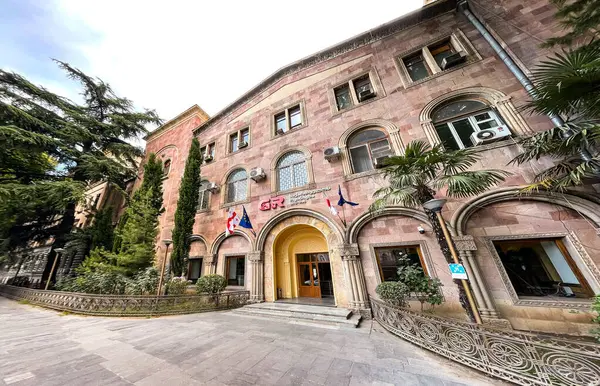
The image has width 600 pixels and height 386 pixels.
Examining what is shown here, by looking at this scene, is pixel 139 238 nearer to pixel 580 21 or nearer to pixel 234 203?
pixel 234 203

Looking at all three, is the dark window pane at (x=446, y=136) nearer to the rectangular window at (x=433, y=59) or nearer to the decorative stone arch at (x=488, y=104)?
the decorative stone arch at (x=488, y=104)

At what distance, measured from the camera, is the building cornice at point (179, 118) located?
17.2 m

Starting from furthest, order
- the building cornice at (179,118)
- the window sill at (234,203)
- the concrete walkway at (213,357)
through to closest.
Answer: the building cornice at (179,118), the window sill at (234,203), the concrete walkway at (213,357)

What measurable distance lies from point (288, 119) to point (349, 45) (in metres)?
5.87

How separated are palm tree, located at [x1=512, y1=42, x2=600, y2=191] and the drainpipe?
353mm

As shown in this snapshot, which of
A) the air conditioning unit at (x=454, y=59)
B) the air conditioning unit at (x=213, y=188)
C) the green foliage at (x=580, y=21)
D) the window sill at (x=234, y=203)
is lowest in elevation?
the window sill at (x=234, y=203)

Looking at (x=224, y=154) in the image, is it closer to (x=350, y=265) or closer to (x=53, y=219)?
(x=350, y=265)

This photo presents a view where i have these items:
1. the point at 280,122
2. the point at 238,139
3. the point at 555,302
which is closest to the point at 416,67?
the point at 280,122

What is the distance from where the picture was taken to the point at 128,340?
188 inches

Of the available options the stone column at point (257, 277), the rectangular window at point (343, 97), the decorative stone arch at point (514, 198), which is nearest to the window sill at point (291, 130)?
the rectangular window at point (343, 97)

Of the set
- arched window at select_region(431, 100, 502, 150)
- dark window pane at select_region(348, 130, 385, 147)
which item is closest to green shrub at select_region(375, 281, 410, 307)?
arched window at select_region(431, 100, 502, 150)

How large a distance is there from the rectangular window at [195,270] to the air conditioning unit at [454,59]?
1642cm

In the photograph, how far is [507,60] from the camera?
7262 mm

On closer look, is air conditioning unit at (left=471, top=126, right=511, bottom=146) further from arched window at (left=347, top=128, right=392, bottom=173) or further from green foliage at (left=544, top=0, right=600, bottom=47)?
arched window at (left=347, top=128, right=392, bottom=173)
